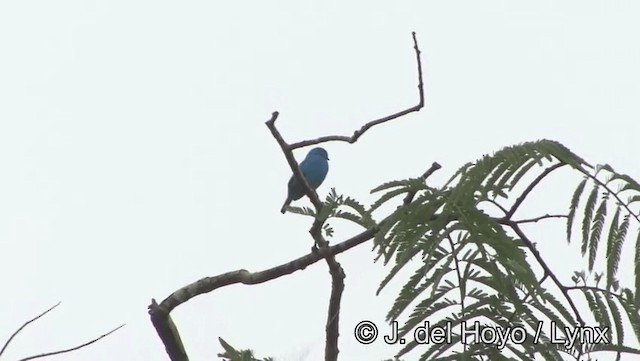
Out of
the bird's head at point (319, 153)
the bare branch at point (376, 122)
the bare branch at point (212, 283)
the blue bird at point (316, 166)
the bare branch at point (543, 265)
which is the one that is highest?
the bird's head at point (319, 153)

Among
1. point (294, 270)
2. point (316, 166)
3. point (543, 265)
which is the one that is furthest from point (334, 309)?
point (316, 166)

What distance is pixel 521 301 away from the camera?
1.88 meters

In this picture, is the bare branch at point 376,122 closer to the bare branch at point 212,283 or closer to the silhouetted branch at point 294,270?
the silhouetted branch at point 294,270

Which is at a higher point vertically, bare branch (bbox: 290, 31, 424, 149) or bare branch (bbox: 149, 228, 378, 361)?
bare branch (bbox: 290, 31, 424, 149)

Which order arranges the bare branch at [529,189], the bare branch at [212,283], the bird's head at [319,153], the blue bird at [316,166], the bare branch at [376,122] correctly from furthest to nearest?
1. the bird's head at [319,153]
2. the blue bird at [316,166]
3. the bare branch at [376,122]
4. the bare branch at [212,283]
5. the bare branch at [529,189]

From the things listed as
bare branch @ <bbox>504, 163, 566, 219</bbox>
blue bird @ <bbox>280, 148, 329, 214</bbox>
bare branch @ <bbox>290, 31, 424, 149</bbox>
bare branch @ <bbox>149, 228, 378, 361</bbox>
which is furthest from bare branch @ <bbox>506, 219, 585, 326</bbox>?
blue bird @ <bbox>280, 148, 329, 214</bbox>

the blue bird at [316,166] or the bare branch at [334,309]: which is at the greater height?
the blue bird at [316,166]

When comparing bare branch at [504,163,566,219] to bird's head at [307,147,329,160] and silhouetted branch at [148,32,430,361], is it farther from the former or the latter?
bird's head at [307,147,329,160]

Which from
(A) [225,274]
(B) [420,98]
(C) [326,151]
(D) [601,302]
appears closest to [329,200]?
(A) [225,274]

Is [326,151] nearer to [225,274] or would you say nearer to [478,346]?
[225,274]

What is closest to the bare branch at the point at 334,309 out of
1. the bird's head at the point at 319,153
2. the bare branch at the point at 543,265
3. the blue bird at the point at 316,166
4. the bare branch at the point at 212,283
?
the bare branch at the point at 212,283

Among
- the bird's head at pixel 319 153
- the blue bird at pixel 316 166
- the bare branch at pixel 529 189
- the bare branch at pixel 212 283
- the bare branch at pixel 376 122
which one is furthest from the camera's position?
the bird's head at pixel 319 153

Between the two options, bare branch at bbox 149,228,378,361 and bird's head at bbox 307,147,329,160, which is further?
bird's head at bbox 307,147,329,160

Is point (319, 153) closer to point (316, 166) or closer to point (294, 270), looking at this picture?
point (316, 166)
